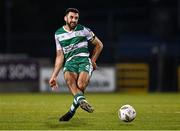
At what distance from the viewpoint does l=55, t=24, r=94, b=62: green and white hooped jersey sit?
13656mm

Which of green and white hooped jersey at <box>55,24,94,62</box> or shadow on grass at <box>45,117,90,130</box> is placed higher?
green and white hooped jersey at <box>55,24,94,62</box>

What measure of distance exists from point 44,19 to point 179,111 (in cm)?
3060

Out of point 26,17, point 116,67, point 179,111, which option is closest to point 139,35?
point 26,17

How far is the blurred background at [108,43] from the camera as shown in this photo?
31391 millimetres

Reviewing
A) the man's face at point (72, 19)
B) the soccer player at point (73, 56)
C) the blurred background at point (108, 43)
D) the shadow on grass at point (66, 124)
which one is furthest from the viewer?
the blurred background at point (108, 43)

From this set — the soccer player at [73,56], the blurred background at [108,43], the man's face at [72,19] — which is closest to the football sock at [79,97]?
the soccer player at [73,56]

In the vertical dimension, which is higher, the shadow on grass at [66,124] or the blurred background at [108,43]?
the shadow on grass at [66,124]

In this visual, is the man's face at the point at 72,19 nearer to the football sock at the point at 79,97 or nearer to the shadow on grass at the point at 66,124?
the football sock at the point at 79,97

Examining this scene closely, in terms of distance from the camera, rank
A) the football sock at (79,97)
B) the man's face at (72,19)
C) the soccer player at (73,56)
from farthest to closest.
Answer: the soccer player at (73,56)
the man's face at (72,19)
the football sock at (79,97)

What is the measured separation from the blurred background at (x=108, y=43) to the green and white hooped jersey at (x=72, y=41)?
1736cm

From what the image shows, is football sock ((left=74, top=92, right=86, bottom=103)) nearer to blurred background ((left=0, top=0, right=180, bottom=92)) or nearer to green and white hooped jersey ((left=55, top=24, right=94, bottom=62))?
green and white hooped jersey ((left=55, top=24, right=94, bottom=62))

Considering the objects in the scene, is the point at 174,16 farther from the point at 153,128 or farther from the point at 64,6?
the point at 153,128

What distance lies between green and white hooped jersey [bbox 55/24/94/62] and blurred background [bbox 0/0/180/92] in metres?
17.4

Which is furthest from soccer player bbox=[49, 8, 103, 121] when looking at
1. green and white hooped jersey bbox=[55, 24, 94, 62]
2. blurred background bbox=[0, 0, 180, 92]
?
blurred background bbox=[0, 0, 180, 92]
